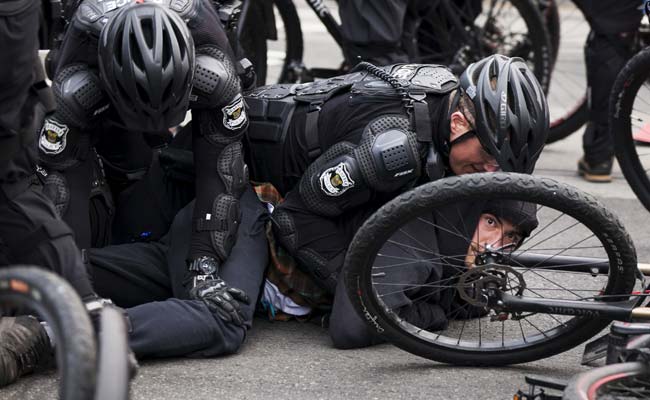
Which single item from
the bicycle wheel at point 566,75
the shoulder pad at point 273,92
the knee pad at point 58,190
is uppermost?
the shoulder pad at point 273,92

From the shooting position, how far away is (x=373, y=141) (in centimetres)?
387

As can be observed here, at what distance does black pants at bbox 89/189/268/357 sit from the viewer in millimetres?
3754

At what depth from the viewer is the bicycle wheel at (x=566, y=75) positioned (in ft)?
21.7

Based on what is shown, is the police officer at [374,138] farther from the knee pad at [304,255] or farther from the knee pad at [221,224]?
the knee pad at [221,224]

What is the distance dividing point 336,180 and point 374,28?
6.61 ft

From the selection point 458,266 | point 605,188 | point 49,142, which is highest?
point 49,142

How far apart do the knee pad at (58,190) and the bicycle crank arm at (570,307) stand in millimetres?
1414

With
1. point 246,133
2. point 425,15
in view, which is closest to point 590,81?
point 425,15

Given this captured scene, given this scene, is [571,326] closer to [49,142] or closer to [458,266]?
[458,266]

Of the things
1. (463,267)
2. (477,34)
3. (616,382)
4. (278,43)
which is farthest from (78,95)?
(477,34)

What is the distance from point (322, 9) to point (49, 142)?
2.83 metres

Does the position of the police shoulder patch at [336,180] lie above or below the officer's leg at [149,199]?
above

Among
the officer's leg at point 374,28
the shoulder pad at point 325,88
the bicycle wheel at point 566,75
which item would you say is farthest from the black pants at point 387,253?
the bicycle wheel at point 566,75

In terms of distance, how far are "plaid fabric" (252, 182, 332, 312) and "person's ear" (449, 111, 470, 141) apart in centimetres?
73
